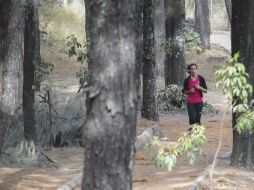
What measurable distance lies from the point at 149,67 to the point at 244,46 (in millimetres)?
6470

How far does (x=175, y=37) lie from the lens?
22.2 metres

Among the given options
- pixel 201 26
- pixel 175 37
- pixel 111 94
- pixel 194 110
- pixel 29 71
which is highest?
pixel 201 26

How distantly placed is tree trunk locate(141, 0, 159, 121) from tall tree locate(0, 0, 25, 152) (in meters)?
6.10

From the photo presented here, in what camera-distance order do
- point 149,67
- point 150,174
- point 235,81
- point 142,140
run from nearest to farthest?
point 235,81
point 150,174
point 142,140
point 149,67

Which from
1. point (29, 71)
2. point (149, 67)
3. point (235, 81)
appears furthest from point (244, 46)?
point (149, 67)

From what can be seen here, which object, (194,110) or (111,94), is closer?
(111,94)

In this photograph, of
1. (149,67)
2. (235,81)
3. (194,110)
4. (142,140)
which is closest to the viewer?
(235,81)

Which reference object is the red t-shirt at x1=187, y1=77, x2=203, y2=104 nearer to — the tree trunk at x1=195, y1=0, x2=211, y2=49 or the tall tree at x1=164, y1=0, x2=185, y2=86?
the tall tree at x1=164, y1=0, x2=185, y2=86

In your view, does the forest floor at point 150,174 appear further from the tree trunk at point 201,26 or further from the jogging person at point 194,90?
the tree trunk at point 201,26

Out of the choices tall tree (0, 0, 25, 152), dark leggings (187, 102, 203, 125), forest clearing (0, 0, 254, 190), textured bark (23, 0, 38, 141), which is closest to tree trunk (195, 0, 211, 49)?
forest clearing (0, 0, 254, 190)

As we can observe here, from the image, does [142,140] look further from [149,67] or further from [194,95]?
[149,67]

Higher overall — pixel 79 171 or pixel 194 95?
pixel 194 95

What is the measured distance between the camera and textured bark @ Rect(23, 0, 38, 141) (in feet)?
38.9

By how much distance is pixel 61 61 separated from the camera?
3562 cm
